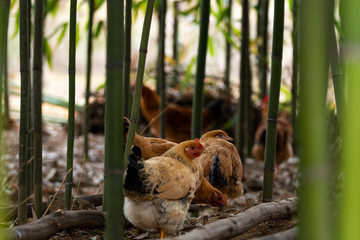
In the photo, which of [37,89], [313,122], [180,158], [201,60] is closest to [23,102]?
[37,89]

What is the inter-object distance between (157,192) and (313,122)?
1.19 metres

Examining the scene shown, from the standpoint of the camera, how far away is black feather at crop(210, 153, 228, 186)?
2.79 meters

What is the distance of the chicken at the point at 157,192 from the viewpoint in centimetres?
196

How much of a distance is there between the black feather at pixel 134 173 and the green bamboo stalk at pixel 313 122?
1018 millimetres

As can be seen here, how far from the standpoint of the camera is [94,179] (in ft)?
A: 14.7

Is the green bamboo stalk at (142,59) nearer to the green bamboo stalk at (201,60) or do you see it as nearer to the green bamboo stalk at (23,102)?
the green bamboo stalk at (23,102)

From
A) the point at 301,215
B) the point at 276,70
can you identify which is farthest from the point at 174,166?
the point at 301,215

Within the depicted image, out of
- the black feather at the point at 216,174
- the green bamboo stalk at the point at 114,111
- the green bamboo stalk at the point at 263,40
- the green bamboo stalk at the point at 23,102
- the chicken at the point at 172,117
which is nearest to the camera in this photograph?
the green bamboo stalk at the point at 114,111

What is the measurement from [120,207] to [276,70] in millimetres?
1214

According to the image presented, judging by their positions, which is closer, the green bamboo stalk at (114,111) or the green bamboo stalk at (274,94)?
the green bamboo stalk at (114,111)

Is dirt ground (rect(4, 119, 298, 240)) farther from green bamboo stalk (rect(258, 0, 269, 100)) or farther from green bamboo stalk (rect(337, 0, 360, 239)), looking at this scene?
green bamboo stalk (rect(337, 0, 360, 239))

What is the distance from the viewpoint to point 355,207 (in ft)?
2.93

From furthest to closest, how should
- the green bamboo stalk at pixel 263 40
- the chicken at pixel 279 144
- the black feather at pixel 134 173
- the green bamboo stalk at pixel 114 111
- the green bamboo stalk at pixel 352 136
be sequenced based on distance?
the chicken at pixel 279 144, the green bamboo stalk at pixel 263 40, the black feather at pixel 134 173, the green bamboo stalk at pixel 114 111, the green bamboo stalk at pixel 352 136

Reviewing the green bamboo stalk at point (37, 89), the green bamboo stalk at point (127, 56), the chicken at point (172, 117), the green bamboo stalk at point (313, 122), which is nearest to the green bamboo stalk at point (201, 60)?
the green bamboo stalk at point (127, 56)
